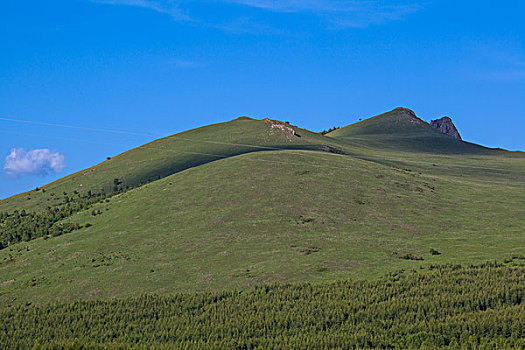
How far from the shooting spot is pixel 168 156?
135m

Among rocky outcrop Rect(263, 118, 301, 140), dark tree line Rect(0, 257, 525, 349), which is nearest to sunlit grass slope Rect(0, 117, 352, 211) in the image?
rocky outcrop Rect(263, 118, 301, 140)

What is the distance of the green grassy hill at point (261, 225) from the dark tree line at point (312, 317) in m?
4.34

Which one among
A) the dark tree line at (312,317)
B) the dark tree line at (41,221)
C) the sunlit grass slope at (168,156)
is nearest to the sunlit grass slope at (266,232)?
the dark tree line at (41,221)

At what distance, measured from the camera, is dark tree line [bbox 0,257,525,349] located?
47.8m

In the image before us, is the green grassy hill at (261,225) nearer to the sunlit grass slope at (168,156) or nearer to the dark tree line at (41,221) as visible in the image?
the sunlit grass slope at (168,156)

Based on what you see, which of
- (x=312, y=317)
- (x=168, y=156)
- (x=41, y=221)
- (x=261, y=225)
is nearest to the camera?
(x=312, y=317)

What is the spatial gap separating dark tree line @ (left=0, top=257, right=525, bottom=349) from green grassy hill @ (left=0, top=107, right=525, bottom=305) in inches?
171

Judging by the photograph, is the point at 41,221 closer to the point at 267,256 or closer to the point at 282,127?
the point at 267,256

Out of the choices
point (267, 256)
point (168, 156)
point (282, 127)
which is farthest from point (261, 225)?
point (282, 127)

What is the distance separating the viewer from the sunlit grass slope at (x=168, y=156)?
121 m

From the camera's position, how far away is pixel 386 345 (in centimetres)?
4734

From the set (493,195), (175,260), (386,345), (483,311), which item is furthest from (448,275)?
(493,195)

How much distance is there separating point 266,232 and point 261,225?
253cm

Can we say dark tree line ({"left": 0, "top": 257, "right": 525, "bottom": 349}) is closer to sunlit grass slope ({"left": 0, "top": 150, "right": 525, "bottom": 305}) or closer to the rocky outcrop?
sunlit grass slope ({"left": 0, "top": 150, "right": 525, "bottom": 305})
